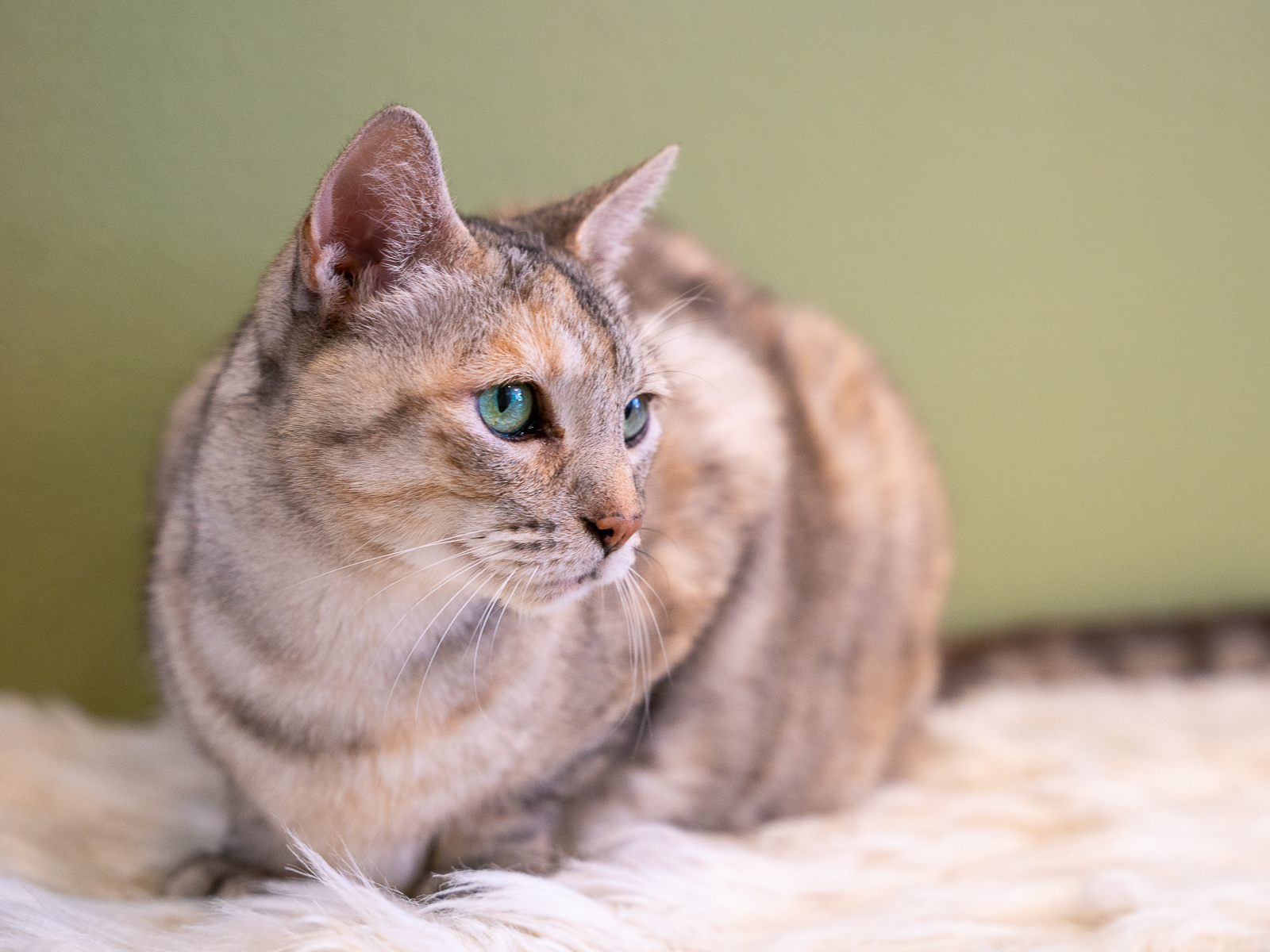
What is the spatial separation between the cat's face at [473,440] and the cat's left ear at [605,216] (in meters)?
0.14

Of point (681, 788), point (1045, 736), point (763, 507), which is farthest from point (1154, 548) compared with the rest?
point (681, 788)

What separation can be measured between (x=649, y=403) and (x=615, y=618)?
0.23 m

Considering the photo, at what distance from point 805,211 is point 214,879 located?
3.75 feet

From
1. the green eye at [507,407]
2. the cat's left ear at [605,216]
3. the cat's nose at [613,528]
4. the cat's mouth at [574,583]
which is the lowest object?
the cat's mouth at [574,583]

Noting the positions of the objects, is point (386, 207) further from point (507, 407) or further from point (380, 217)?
point (507, 407)

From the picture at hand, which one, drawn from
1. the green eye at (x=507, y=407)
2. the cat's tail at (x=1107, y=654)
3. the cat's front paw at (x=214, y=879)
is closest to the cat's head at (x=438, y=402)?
the green eye at (x=507, y=407)

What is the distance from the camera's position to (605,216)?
0.95m

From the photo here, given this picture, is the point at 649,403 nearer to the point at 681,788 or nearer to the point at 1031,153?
the point at 681,788

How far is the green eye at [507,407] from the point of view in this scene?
0.77m

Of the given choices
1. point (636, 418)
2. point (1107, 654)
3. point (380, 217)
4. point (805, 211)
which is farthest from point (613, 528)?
point (1107, 654)

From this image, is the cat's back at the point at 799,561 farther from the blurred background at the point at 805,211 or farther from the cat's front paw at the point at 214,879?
the cat's front paw at the point at 214,879

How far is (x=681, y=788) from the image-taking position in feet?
3.65

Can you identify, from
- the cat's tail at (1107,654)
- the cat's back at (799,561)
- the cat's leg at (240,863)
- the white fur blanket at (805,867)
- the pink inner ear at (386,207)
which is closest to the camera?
the pink inner ear at (386,207)

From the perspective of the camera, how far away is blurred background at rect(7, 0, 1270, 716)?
46.4 inches
